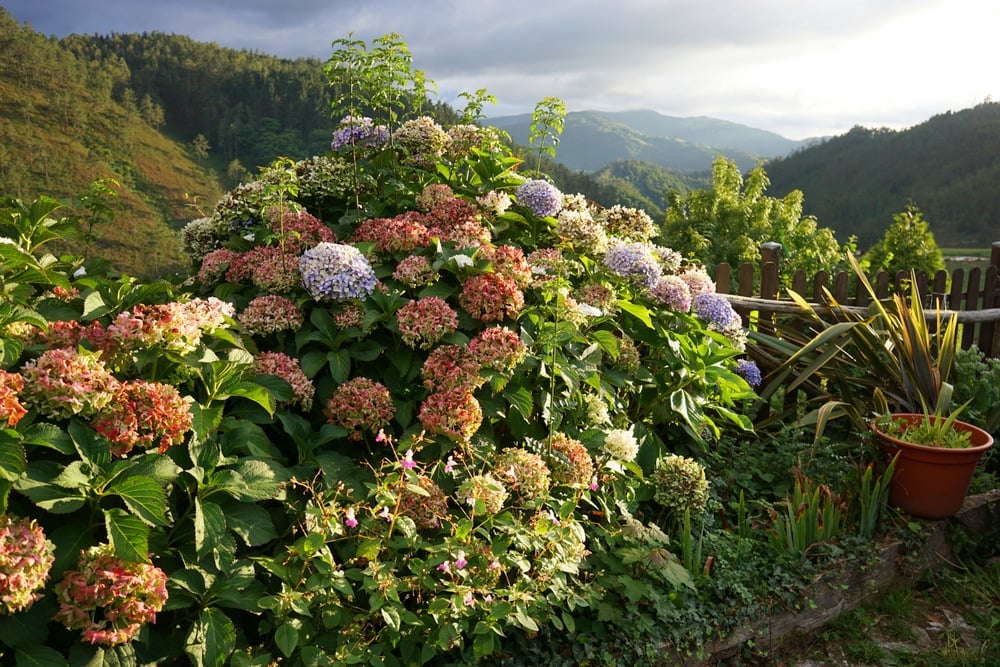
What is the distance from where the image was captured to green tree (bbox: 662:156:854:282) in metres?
9.20

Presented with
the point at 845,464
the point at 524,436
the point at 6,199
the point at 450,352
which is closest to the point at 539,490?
the point at 524,436

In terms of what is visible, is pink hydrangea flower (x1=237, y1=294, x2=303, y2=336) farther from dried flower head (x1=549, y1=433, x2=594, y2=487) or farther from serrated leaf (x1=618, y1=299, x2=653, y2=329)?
serrated leaf (x1=618, y1=299, x2=653, y2=329)

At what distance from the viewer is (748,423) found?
347 centimetres

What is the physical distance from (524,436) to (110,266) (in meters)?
2.10

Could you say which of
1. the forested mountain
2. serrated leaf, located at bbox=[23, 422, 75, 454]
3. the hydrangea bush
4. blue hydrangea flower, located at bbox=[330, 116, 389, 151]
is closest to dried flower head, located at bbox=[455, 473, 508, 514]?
the hydrangea bush

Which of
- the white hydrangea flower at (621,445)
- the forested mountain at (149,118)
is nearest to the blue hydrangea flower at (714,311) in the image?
the white hydrangea flower at (621,445)

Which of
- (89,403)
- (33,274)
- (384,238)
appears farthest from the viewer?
→ (384,238)

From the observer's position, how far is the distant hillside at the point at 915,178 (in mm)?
56625

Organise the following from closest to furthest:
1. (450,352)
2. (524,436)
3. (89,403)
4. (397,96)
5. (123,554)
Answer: (123,554)
(89,403)
(450,352)
(524,436)
(397,96)

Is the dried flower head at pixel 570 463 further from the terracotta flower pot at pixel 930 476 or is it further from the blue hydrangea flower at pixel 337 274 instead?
the terracotta flower pot at pixel 930 476

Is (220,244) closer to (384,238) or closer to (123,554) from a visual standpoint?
(384,238)

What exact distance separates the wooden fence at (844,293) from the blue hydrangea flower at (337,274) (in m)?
2.81

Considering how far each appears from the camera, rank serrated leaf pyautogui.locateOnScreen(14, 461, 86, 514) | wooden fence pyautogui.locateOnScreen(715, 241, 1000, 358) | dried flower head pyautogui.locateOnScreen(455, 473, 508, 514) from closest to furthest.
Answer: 1. serrated leaf pyautogui.locateOnScreen(14, 461, 86, 514)
2. dried flower head pyautogui.locateOnScreen(455, 473, 508, 514)
3. wooden fence pyautogui.locateOnScreen(715, 241, 1000, 358)

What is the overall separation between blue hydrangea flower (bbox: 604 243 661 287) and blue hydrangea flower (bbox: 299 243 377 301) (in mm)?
1181
